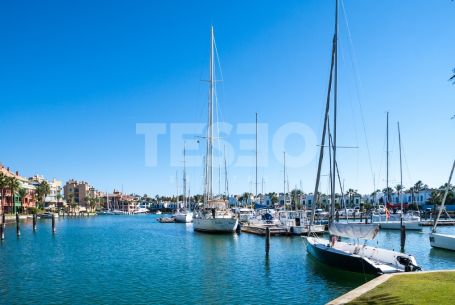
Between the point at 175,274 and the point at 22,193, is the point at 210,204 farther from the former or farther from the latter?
the point at 22,193

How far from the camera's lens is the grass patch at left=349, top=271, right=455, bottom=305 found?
1605cm

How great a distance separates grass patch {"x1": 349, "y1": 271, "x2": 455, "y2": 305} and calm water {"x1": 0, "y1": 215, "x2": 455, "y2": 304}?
5.11 meters

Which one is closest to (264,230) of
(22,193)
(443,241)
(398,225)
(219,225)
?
(219,225)

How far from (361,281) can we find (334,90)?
1602cm

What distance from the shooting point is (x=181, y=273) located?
31.8m

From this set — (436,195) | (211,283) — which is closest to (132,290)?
(211,283)

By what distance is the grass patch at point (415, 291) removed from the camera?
16.0m

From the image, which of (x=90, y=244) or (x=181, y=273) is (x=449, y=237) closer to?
(x=181, y=273)

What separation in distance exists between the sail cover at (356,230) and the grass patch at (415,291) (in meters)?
8.64

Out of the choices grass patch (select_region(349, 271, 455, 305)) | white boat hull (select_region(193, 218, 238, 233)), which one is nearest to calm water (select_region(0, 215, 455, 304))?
grass patch (select_region(349, 271, 455, 305))

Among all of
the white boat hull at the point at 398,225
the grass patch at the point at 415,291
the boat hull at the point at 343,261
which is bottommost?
the white boat hull at the point at 398,225

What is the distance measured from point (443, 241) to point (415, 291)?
30560 millimetres

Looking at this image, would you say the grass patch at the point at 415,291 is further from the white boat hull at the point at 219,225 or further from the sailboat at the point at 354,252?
the white boat hull at the point at 219,225

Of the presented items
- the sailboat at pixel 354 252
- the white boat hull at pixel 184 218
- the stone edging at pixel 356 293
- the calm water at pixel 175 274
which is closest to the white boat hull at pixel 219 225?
the calm water at pixel 175 274
